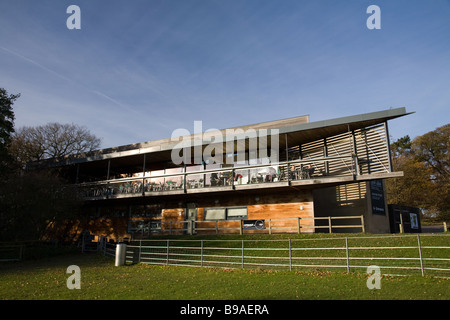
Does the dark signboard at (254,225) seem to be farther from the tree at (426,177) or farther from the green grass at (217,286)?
the tree at (426,177)

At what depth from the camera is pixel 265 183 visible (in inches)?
687

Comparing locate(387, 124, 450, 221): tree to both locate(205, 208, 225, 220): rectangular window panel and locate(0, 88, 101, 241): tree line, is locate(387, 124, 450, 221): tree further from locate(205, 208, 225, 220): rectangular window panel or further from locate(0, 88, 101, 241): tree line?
locate(0, 88, 101, 241): tree line

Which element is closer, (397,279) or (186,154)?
(397,279)

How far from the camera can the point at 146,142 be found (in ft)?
92.4

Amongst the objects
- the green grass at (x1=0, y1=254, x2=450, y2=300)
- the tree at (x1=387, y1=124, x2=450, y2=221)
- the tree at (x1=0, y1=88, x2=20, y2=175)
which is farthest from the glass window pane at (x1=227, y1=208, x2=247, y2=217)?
the tree at (x1=387, y1=124, x2=450, y2=221)

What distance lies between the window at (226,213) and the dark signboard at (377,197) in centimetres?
752

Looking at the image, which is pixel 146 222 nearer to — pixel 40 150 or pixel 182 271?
pixel 182 271

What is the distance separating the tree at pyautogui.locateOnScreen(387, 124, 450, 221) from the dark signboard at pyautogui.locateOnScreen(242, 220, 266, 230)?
2434 cm

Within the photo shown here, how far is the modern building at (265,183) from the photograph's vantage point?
53.9 ft

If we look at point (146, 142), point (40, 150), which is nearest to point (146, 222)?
point (146, 142)
